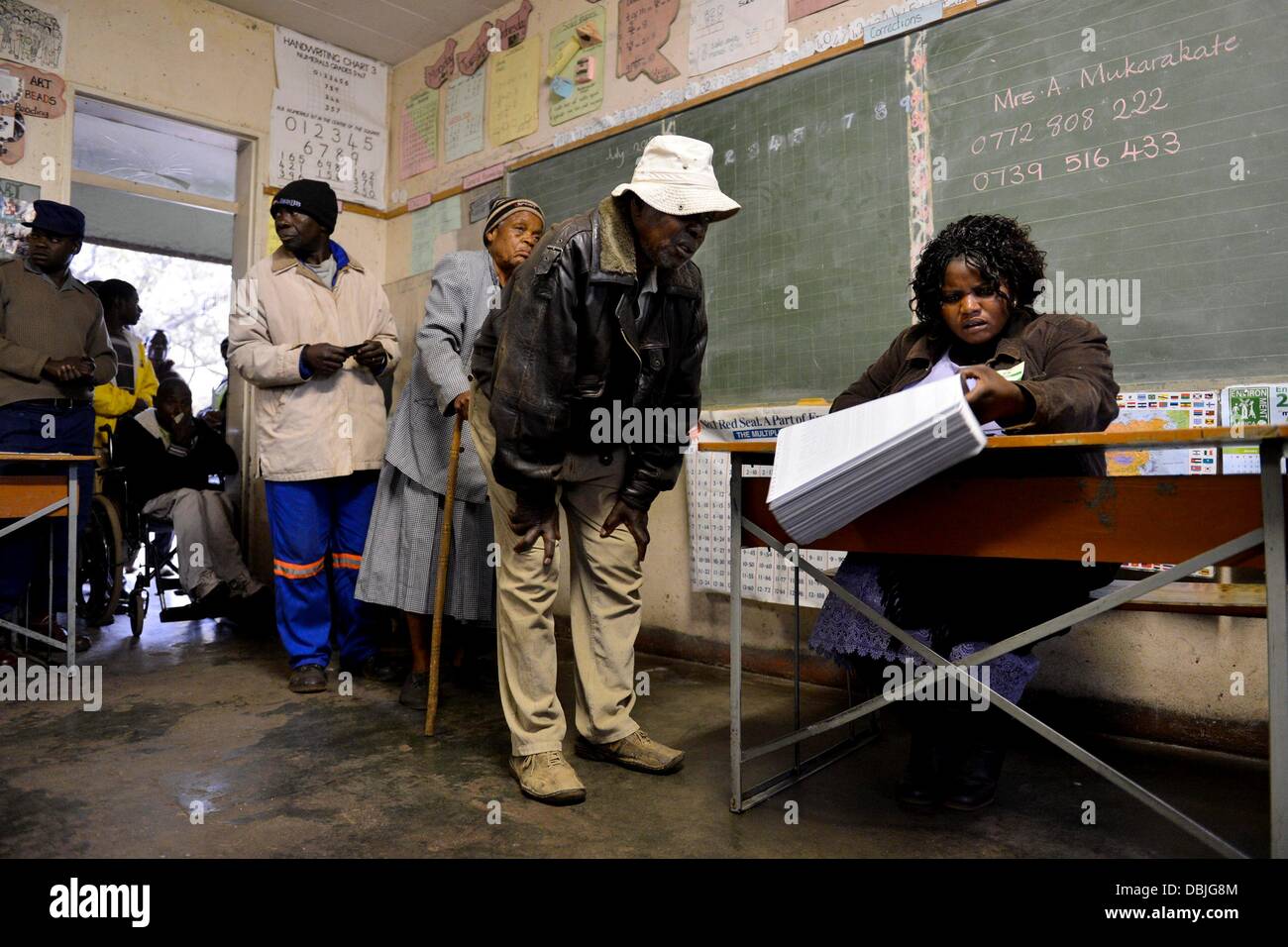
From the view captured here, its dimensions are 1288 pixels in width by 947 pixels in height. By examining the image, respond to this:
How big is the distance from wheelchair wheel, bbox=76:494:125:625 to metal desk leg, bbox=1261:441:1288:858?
416cm

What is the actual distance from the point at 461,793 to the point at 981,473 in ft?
4.31

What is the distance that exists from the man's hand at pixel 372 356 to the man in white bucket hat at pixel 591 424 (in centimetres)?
96

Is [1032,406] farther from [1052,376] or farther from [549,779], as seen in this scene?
[549,779]

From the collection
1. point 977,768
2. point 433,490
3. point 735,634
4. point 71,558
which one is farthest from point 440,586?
point 71,558

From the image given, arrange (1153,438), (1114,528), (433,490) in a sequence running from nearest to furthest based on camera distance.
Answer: (1153,438) < (1114,528) < (433,490)

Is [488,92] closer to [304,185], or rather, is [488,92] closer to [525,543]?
[304,185]

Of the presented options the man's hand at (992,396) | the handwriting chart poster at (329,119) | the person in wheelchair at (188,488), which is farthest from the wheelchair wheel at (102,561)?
the man's hand at (992,396)

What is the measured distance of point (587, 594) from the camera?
6.74ft

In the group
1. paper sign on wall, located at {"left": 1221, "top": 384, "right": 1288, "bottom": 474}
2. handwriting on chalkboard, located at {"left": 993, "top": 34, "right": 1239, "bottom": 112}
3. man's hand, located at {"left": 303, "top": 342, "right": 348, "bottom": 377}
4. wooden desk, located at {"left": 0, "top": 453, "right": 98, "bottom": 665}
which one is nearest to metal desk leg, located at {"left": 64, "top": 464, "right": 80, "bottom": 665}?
wooden desk, located at {"left": 0, "top": 453, "right": 98, "bottom": 665}

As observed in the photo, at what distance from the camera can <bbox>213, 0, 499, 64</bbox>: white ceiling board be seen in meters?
4.27

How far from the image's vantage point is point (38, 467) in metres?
3.41
